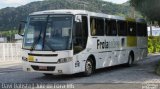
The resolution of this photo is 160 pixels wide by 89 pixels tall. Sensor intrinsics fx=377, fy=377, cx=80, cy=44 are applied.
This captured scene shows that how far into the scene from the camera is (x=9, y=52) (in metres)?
29.2

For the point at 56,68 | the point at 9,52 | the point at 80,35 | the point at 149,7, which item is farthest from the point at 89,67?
the point at 9,52

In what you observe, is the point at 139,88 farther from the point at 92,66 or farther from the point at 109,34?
the point at 109,34

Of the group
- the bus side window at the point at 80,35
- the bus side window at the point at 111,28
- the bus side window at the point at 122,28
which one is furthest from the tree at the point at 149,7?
the bus side window at the point at 80,35

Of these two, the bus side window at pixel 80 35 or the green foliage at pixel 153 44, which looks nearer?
the bus side window at pixel 80 35

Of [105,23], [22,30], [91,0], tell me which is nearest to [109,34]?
[105,23]

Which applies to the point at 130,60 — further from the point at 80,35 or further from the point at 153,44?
the point at 153,44

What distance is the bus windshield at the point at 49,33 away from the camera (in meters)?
14.7

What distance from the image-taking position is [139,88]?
39.4 ft

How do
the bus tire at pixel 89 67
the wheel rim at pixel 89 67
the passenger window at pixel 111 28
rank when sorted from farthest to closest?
the passenger window at pixel 111 28 → the wheel rim at pixel 89 67 → the bus tire at pixel 89 67

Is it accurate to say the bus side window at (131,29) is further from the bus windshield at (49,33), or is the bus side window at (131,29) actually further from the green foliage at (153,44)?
the green foliage at (153,44)

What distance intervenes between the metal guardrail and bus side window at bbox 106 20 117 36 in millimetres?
12072

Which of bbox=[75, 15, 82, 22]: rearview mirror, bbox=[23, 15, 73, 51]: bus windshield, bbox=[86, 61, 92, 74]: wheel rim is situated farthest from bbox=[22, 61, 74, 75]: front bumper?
bbox=[75, 15, 82, 22]: rearview mirror

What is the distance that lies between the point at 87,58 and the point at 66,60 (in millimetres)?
1712

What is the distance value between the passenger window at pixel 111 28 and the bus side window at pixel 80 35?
2470mm
